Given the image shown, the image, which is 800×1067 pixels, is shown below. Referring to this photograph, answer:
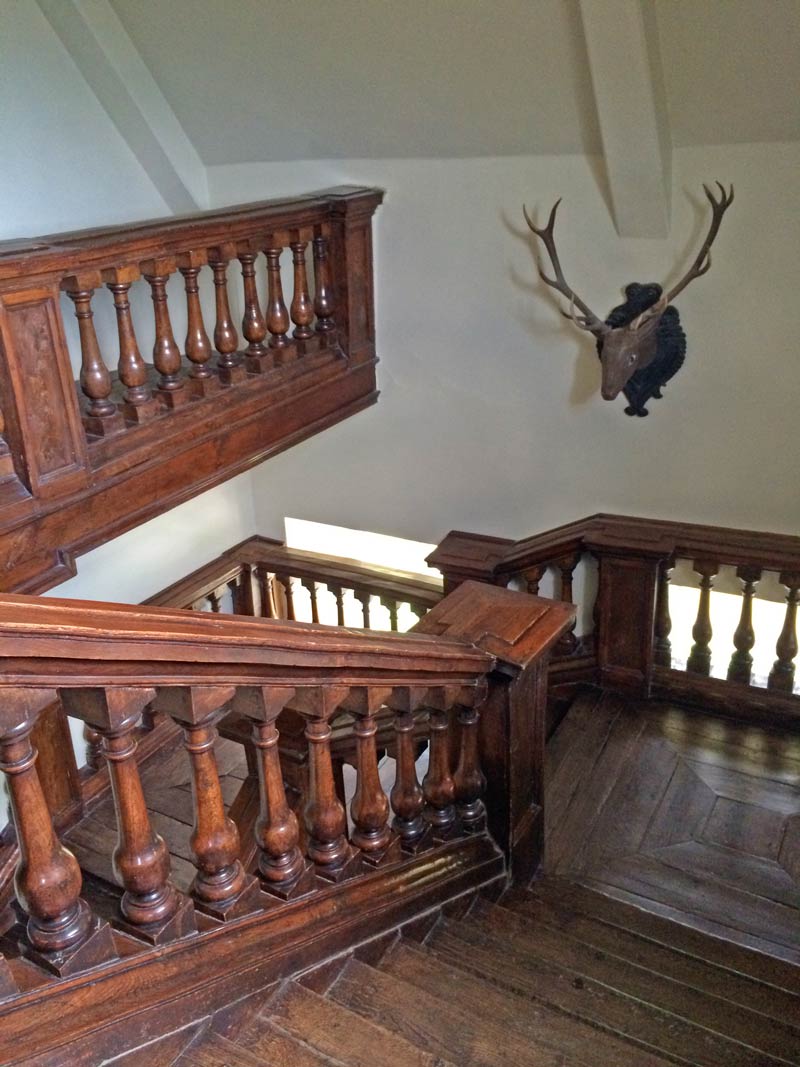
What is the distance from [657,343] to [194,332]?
163 centimetres

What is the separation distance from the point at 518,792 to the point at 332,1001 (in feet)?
2.57

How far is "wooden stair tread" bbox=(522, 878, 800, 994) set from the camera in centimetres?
213

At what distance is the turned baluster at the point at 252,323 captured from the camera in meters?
3.10

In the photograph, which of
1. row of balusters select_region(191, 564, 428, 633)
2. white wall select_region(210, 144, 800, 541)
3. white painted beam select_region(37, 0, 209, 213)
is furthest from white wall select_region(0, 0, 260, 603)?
white wall select_region(210, 144, 800, 541)

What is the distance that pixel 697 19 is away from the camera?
2.61 m

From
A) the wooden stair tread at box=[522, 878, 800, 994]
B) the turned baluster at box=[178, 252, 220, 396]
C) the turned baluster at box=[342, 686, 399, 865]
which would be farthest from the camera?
the turned baluster at box=[178, 252, 220, 396]

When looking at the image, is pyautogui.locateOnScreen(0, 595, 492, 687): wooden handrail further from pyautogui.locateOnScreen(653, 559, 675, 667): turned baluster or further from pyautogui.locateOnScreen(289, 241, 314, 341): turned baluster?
pyautogui.locateOnScreen(289, 241, 314, 341): turned baluster

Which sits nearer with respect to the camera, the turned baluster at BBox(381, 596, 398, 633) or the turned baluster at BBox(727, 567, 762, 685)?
the turned baluster at BBox(727, 567, 762, 685)

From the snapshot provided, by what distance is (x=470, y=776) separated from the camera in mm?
2137

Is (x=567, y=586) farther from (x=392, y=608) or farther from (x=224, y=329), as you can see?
(x=224, y=329)

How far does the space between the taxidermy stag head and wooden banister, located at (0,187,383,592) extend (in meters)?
0.84

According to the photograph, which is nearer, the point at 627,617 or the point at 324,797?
the point at 324,797

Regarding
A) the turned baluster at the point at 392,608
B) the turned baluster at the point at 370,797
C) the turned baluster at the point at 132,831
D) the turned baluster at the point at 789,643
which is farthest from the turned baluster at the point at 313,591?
the turned baluster at the point at 132,831

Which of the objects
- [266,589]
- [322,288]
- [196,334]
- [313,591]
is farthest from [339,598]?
[196,334]
